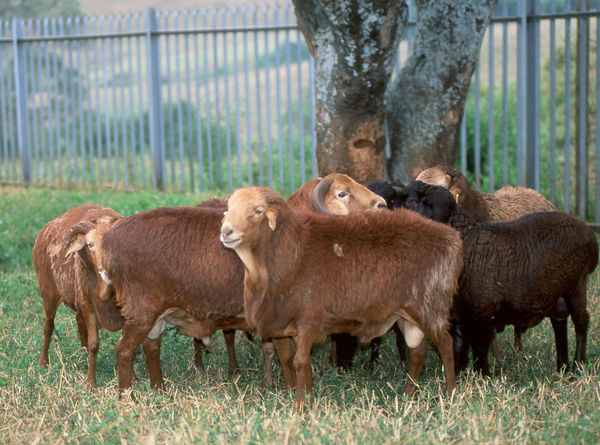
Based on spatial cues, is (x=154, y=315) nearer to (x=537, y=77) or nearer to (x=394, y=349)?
(x=394, y=349)

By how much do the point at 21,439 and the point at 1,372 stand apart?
1.37 meters

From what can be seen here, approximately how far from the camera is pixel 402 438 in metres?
3.98

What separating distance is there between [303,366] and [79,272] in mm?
1792

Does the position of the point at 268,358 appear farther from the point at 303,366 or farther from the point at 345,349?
the point at 303,366

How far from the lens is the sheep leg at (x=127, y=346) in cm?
496

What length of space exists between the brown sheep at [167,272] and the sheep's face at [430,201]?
1.42m

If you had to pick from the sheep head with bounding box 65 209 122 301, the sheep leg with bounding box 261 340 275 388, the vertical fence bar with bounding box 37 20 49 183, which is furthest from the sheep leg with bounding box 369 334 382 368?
the vertical fence bar with bounding box 37 20 49 183

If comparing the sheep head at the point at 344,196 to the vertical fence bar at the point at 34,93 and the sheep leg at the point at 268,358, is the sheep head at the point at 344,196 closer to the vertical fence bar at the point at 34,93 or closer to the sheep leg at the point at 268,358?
the sheep leg at the point at 268,358

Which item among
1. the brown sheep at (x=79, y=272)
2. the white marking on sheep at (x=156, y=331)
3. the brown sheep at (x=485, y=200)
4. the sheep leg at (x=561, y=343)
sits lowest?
the sheep leg at (x=561, y=343)

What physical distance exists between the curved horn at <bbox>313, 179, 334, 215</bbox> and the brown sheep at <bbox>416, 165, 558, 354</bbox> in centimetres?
82

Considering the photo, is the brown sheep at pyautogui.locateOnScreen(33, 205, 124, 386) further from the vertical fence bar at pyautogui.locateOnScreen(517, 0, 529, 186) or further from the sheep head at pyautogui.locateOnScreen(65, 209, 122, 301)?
the vertical fence bar at pyautogui.locateOnScreen(517, 0, 529, 186)

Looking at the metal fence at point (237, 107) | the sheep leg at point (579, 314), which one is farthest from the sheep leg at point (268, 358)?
the metal fence at point (237, 107)

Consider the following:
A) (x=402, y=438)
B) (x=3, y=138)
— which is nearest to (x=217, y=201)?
(x=402, y=438)

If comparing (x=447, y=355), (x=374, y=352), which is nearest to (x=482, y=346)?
(x=447, y=355)
